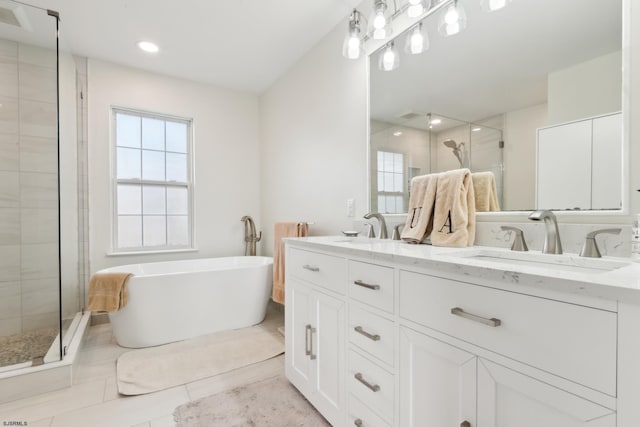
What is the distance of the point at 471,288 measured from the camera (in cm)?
83

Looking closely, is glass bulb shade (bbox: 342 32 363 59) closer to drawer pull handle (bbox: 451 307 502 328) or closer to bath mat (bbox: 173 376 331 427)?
drawer pull handle (bbox: 451 307 502 328)

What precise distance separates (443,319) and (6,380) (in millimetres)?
2428

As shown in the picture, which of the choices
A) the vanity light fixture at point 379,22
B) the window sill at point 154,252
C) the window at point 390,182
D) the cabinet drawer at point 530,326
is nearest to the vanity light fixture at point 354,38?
the vanity light fixture at point 379,22

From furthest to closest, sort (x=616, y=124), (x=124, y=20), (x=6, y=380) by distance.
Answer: (x=124, y=20), (x=6, y=380), (x=616, y=124)

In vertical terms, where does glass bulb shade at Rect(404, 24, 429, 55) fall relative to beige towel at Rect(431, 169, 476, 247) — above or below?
above

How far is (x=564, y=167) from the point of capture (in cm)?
117

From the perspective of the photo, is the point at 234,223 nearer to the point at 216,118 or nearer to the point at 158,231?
the point at 158,231

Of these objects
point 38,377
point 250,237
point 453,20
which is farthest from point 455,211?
point 250,237

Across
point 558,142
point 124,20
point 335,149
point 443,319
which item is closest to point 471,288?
point 443,319

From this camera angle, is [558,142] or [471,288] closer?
[471,288]

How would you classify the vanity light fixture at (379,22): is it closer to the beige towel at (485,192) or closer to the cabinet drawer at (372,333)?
the beige towel at (485,192)

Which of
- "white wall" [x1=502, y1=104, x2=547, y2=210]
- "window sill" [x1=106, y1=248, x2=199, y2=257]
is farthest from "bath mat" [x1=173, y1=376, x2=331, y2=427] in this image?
"window sill" [x1=106, y1=248, x2=199, y2=257]

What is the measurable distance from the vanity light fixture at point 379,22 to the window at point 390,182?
725 mm

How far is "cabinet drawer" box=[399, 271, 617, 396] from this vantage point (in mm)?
593
